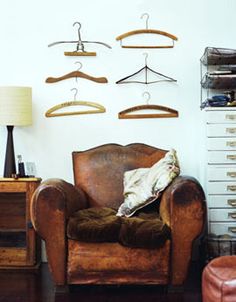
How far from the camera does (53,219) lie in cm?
278

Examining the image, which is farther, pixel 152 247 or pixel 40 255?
pixel 40 255

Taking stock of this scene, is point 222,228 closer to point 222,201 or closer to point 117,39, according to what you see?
point 222,201

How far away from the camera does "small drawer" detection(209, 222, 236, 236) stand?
10.7 feet

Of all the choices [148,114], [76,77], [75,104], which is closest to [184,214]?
[148,114]

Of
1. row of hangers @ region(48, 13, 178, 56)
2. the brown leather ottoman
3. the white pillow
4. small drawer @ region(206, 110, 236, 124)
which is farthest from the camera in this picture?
row of hangers @ region(48, 13, 178, 56)

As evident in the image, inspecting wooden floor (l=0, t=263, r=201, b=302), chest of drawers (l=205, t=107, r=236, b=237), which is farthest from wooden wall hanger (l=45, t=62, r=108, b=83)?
wooden floor (l=0, t=263, r=201, b=302)

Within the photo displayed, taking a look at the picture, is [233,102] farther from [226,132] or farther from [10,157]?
[10,157]

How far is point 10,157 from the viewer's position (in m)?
3.49

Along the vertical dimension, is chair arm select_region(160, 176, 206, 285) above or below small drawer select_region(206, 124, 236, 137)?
below

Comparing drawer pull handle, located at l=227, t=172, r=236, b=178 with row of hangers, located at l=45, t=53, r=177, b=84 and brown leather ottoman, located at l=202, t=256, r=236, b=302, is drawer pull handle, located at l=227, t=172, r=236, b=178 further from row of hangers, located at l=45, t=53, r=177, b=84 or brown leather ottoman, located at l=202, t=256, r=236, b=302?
brown leather ottoman, located at l=202, t=256, r=236, b=302

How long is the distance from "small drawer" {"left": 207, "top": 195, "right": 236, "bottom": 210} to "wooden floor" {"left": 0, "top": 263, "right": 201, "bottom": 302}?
550mm

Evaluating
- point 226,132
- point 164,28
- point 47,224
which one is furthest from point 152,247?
point 164,28

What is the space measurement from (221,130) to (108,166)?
2.96 feet

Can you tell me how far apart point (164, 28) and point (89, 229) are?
1.89 metres
